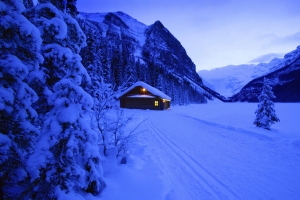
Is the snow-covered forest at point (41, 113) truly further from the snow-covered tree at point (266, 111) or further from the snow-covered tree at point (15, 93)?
the snow-covered tree at point (266, 111)

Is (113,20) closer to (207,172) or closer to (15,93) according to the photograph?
(15,93)

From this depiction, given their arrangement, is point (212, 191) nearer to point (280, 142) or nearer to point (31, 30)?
point (31, 30)

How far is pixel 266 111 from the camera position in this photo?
52.4ft

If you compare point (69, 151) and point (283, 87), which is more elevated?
point (283, 87)

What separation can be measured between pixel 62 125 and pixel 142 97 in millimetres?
33123

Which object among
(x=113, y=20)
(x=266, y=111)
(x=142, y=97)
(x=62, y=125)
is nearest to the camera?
(x=62, y=125)

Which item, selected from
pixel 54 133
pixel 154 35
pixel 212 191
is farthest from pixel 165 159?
pixel 154 35

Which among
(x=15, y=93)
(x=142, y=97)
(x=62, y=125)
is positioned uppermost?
(x=142, y=97)

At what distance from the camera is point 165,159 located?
716 cm

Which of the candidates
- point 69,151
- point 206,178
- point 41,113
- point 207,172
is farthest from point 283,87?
point 41,113

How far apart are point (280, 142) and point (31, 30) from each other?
13.5m

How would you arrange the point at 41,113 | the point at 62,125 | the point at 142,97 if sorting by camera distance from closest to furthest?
the point at 62,125
the point at 41,113
the point at 142,97

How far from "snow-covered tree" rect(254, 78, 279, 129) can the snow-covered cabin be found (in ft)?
71.5

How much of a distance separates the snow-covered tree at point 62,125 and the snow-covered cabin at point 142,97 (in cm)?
3180
